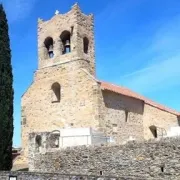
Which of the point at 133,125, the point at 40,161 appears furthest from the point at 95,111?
the point at 40,161

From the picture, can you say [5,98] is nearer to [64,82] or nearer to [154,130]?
[64,82]

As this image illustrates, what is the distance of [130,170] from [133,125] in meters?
10.7

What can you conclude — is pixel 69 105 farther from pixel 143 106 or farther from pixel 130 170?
pixel 130 170

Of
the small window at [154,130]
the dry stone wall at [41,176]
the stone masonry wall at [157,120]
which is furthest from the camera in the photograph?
the small window at [154,130]

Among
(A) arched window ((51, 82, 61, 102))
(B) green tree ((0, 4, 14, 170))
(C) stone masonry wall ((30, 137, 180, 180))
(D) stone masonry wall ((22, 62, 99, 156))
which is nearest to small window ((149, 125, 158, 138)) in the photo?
(D) stone masonry wall ((22, 62, 99, 156))

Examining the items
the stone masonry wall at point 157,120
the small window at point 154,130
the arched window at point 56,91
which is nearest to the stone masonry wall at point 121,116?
the stone masonry wall at point 157,120

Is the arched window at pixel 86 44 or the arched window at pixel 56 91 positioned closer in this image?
the arched window at pixel 56 91

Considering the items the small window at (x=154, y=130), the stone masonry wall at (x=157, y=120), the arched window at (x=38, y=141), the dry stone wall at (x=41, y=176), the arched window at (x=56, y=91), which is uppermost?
the arched window at (x=56, y=91)

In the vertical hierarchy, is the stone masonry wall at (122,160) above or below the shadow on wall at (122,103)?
below

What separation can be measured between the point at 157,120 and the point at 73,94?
7.34m

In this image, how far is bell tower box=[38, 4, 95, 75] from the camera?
23094mm

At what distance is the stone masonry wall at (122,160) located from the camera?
41.0ft

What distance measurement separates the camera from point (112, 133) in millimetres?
22000

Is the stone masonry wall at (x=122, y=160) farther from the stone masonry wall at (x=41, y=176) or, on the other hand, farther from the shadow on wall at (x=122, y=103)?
the shadow on wall at (x=122, y=103)
